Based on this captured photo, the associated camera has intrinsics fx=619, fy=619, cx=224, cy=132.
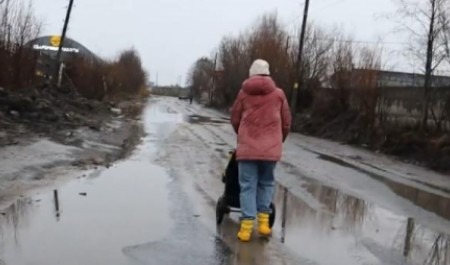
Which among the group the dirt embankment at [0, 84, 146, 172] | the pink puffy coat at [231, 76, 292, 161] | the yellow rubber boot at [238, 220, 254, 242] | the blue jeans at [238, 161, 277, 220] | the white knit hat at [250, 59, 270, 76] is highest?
the white knit hat at [250, 59, 270, 76]

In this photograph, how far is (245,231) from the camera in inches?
266

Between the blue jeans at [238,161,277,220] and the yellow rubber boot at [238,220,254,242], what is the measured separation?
79 millimetres

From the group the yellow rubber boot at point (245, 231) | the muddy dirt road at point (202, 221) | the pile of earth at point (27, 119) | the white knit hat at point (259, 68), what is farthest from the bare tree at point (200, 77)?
the yellow rubber boot at point (245, 231)

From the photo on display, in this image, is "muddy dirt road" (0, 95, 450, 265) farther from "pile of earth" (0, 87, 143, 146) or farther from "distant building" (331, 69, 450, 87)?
"distant building" (331, 69, 450, 87)

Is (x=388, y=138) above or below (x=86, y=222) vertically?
above

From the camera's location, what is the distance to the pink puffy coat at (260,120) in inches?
266

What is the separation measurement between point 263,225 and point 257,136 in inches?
40.9

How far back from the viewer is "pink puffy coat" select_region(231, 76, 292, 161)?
6.76m

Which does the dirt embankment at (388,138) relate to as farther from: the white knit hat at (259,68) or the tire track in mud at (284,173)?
the white knit hat at (259,68)

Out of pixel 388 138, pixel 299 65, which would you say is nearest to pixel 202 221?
pixel 388 138

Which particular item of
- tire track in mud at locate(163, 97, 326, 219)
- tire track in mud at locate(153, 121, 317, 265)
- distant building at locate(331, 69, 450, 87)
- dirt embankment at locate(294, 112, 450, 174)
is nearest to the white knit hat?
tire track in mud at locate(153, 121, 317, 265)

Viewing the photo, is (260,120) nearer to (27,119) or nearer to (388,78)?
(27,119)

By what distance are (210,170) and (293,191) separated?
2.73 metres

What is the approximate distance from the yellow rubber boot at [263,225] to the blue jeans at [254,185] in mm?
A: 57
